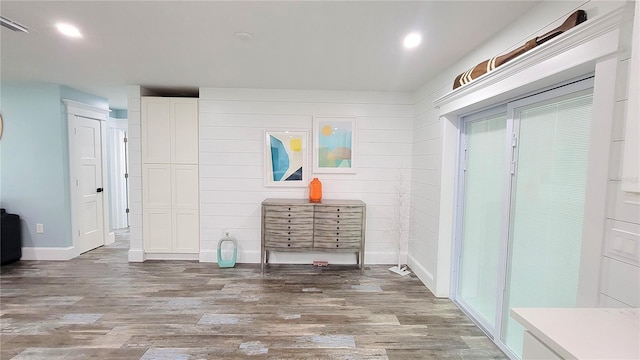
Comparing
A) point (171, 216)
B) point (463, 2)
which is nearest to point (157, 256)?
point (171, 216)

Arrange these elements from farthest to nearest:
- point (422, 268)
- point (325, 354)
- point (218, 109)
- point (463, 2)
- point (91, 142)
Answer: point (91, 142) < point (218, 109) < point (422, 268) < point (325, 354) < point (463, 2)

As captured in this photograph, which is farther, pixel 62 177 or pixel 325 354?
pixel 62 177

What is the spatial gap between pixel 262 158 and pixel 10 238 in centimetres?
352

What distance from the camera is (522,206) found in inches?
81.0

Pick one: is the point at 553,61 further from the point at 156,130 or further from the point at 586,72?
the point at 156,130

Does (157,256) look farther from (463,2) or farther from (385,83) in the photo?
(463,2)

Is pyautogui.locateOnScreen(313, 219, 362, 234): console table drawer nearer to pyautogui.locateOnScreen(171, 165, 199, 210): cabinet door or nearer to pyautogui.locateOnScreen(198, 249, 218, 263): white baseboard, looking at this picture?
pyautogui.locateOnScreen(198, 249, 218, 263): white baseboard

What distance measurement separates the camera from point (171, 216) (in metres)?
3.98

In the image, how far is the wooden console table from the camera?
11.9 feet

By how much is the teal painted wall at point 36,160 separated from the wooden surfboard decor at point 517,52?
16.6 ft

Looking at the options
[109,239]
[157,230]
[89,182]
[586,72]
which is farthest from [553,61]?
[109,239]

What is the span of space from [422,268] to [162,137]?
12.7 feet

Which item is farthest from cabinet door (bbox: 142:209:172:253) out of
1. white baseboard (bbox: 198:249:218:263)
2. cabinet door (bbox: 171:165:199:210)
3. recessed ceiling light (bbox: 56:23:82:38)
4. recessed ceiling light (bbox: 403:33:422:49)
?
recessed ceiling light (bbox: 403:33:422:49)

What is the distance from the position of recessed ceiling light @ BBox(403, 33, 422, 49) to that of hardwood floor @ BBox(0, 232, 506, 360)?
8.00ft
